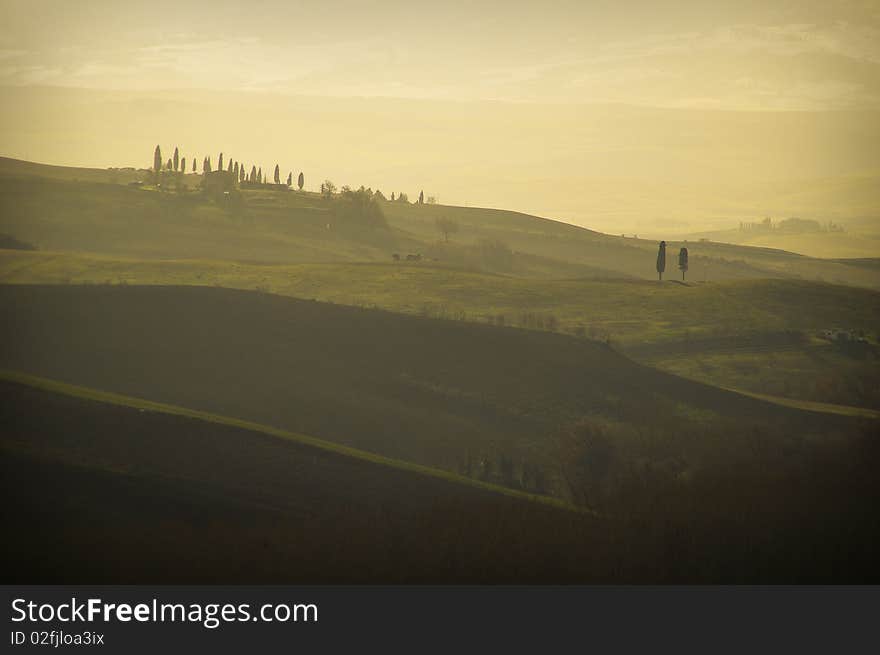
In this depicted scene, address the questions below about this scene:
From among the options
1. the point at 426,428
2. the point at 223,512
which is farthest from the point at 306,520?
the point at 426,428

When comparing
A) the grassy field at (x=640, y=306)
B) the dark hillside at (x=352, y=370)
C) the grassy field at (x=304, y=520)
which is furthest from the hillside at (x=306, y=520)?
the grassy field at (x=640, y=306)

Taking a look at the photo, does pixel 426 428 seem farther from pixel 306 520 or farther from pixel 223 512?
pixel 223 512

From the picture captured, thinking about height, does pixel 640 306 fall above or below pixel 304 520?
above

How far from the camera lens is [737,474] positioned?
213ft

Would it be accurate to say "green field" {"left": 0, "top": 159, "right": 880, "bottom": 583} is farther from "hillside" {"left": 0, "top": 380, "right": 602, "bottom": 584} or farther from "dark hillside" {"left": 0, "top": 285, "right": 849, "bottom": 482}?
"dark hillside" {"left": 0, "top": 285, "right": 849, "bottom": 482}

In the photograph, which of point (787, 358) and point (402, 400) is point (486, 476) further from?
point (787, 358)

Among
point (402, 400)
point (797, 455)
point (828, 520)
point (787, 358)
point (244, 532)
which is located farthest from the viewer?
point (787, 358)

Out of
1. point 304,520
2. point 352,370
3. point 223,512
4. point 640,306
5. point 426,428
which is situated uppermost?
point 640,306

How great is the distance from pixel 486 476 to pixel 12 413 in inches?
1027

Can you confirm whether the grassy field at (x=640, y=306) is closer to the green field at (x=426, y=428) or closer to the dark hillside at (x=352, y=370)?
the green field at (x=426, y=428)

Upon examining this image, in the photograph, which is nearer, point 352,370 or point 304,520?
point 304,520

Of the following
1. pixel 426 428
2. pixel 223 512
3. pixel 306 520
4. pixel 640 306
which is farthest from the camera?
pixel 640 306

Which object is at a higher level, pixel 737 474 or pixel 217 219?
pixel 217 219

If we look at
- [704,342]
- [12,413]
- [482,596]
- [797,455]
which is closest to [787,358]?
[704,342]
